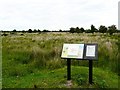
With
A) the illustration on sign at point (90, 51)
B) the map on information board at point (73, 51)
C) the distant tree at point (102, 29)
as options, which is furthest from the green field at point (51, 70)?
the distant tree at point (102, 29)

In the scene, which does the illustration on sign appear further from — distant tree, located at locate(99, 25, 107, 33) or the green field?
distant tree, located at locate(99, 25, 107, 33)

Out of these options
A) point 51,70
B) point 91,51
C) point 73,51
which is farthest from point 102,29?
point 91,51

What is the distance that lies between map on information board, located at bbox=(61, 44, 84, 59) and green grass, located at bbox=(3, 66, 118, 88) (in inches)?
33.6

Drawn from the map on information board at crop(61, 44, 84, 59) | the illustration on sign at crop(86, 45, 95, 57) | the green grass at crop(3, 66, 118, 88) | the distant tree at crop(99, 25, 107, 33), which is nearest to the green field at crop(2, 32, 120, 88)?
the green grass at crop(3, 66, 118, 88)

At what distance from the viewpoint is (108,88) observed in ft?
38.9

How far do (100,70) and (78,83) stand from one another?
96.1 inches

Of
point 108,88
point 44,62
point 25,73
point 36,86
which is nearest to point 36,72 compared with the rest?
point 25,73

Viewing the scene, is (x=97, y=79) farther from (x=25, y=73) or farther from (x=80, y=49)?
(x=25, y=73)

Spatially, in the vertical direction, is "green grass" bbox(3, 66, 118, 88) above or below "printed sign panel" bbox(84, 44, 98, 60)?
below

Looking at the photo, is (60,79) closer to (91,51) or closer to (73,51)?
(73,51)

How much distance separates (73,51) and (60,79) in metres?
1.12

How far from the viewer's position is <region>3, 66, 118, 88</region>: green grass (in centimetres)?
1196

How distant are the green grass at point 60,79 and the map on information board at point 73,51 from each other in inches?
33.6

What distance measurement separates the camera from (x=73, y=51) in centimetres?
1238
